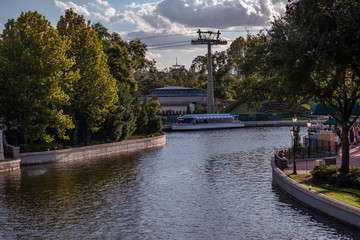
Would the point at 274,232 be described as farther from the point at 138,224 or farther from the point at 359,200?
the point at 138,224

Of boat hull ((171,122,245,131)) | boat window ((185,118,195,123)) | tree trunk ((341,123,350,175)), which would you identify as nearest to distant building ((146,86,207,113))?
boat hull ((171,122,245,131))

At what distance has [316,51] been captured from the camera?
23734mm

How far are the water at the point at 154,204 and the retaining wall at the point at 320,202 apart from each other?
1.41 feet

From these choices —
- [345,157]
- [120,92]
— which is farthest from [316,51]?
[120,92]

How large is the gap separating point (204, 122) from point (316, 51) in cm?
6992

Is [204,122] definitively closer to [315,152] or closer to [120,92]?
[120,92]

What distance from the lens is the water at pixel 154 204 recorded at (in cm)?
2170

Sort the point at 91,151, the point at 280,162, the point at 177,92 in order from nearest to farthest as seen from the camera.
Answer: the point at 280,162
the point at 91,151
the point at 177,92

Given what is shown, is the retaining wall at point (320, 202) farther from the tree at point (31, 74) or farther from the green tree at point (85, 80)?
the green tree at point (85, 80)

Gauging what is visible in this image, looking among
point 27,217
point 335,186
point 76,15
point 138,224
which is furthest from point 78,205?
point 76,15

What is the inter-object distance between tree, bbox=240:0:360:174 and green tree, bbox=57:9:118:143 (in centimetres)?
2800

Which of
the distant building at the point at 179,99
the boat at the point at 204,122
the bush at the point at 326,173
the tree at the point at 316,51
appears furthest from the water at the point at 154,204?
the distant building at the point at 179,99

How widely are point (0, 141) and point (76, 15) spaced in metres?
20.4

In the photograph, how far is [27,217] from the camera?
25000 millimetres
